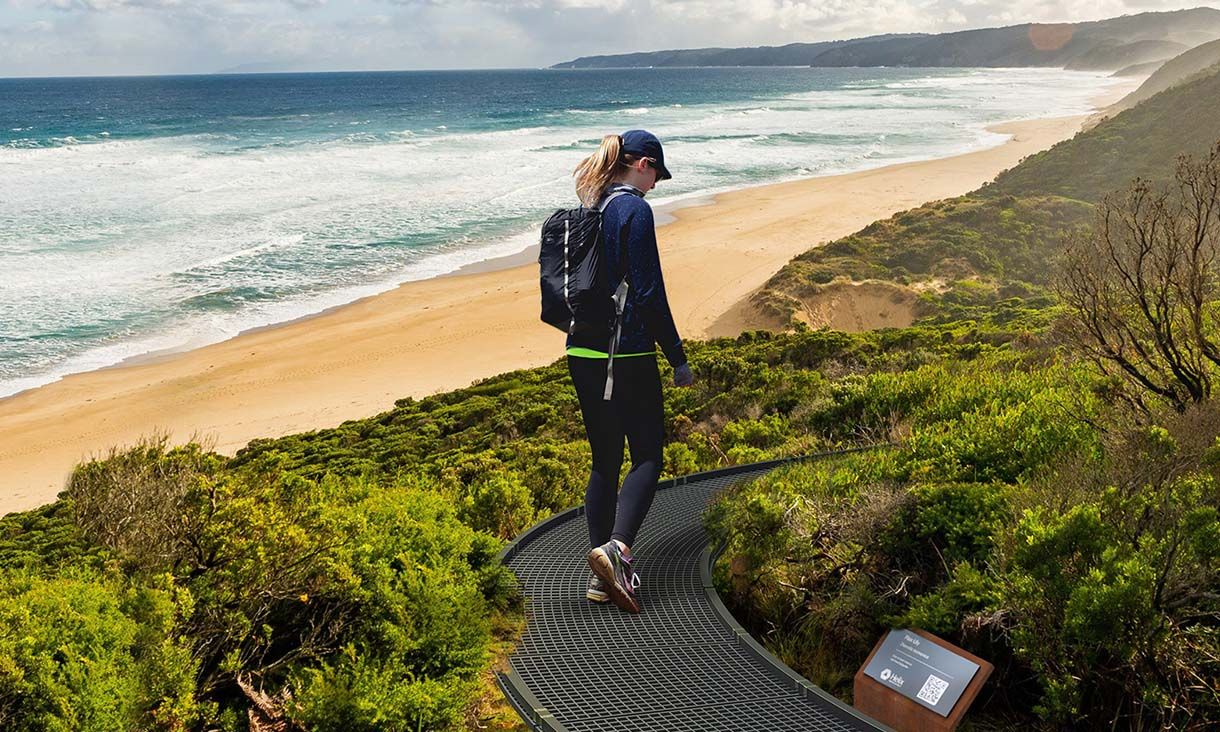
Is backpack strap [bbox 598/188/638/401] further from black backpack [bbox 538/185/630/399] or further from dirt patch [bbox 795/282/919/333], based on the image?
dirt patch [bbox 795/282/919/333]

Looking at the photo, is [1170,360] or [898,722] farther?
[1170,360]

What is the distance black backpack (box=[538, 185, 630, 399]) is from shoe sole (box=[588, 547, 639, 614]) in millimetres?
640

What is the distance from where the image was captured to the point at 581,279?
4.01m

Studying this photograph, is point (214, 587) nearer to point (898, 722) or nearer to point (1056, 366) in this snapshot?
point (898, 722)

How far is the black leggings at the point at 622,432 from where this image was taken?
13.4ft

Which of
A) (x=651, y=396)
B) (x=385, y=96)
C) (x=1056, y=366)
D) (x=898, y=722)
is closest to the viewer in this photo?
A: (x=898, y=722)

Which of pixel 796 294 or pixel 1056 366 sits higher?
pixel 1056 366

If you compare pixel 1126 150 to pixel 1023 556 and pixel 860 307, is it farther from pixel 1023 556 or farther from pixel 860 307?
pixel 1023 556

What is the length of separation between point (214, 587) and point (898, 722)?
232cm

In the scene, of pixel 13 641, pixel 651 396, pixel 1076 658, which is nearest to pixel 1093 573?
pixel 1076 658

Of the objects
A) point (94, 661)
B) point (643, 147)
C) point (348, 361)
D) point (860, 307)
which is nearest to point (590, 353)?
point (643, 147)

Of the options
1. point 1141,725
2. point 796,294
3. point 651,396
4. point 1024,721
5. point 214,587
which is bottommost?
point 796,294

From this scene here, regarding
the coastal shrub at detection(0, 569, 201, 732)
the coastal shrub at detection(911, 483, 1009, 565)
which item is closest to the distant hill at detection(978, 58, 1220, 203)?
the coastal shrub at detection(911, 483, 1009, 565)

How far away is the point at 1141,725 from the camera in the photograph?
3.00 meters
